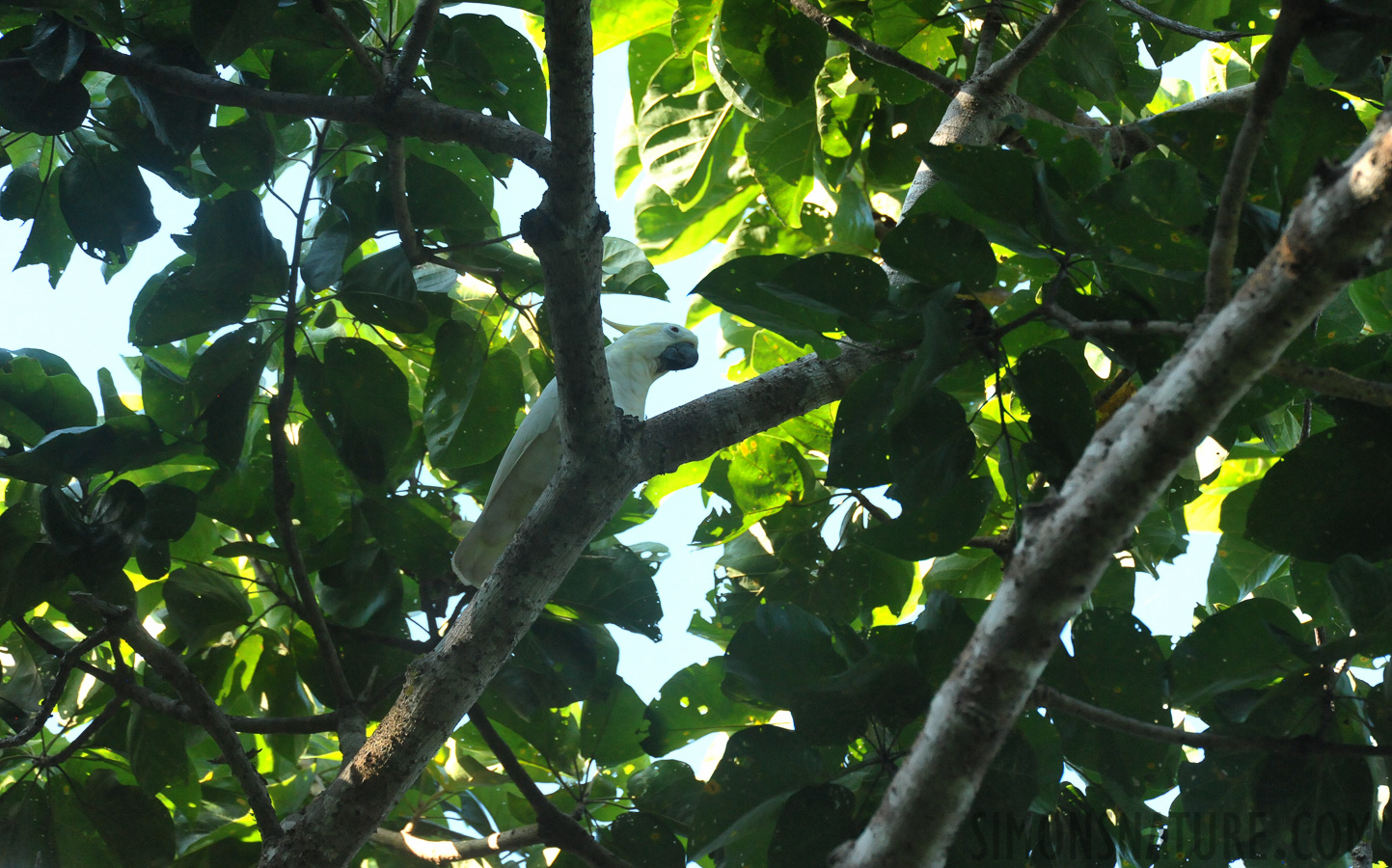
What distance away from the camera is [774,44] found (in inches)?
74.6

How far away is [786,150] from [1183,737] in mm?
1811

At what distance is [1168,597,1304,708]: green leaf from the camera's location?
1.26 meters

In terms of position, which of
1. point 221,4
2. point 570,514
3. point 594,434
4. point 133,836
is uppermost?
point 221,4

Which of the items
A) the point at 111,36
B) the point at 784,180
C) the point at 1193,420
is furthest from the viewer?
the point at 784,180

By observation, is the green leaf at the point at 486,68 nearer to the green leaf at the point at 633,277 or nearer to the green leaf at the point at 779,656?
the green leaf at the point at 633,277

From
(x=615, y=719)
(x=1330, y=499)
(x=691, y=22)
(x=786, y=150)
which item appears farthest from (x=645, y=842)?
(x=691, y=22)

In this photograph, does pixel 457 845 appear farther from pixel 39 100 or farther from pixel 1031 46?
pixel 1031 46

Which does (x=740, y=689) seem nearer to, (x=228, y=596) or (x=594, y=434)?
(x=594, y=434)

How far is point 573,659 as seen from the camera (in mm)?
2076

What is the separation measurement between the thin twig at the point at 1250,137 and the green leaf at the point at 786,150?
161 cm

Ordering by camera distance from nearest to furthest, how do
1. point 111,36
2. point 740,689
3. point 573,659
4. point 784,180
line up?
1. point 740,689
2. point 111,36
3. point 573,659
4. point 784,180

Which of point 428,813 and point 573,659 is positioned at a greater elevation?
point 573,659

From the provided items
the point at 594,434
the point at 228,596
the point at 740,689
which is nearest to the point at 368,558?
the point at 228,596

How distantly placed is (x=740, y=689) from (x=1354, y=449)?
39.3 inches
